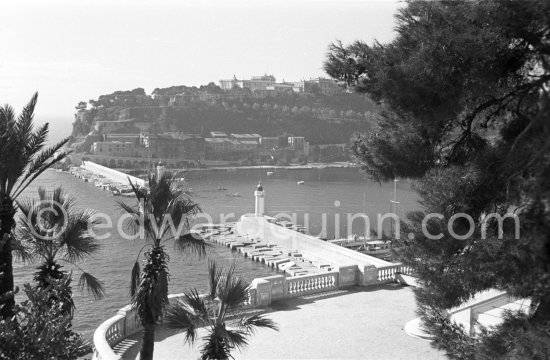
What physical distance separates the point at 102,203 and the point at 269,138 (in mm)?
46176

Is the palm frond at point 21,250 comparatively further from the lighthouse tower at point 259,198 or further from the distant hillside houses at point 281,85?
the distant hillside houses at point 281,85

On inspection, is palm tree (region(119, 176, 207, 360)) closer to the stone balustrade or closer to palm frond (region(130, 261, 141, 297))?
palm frond (region(130, 261, 141, 297))

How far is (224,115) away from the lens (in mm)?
104062

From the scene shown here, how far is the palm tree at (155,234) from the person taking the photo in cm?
592

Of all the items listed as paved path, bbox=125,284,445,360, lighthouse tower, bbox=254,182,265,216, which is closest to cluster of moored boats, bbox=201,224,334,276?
lighthouse tower, bbox=254,182,265,216

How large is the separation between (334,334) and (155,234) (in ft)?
9.76

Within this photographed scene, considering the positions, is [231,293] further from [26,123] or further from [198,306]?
[26,123]

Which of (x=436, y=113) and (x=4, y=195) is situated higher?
(x=436, y=113)

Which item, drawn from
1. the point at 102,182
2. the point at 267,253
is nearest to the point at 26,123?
the point at 267,253

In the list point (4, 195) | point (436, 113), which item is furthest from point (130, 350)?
point (436, 113)

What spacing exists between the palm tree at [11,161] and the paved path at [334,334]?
1.77m

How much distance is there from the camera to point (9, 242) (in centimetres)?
585

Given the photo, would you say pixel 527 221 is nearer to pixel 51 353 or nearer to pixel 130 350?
pixel 51 353

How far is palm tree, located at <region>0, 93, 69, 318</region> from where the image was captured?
5.96m
